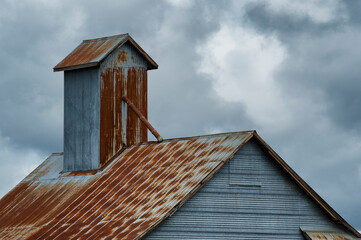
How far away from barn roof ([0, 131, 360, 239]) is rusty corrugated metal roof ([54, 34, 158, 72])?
4695 millimetres

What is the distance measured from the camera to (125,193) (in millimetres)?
35469

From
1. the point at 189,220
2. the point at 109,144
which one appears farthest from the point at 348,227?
the point at 109,144

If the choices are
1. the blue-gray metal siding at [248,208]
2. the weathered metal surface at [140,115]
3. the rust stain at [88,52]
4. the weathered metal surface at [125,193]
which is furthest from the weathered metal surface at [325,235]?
the rust stain at [88,52]

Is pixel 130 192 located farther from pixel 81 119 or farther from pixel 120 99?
pixel 81 119

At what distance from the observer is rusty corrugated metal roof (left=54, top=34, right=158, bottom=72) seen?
42562 mm

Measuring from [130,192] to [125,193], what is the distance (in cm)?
28

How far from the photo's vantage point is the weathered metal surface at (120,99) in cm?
4209

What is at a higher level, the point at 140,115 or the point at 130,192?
the point at 140,115

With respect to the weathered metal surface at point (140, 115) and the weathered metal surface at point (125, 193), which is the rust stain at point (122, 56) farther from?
the weathered metal surface at point (125, 193)

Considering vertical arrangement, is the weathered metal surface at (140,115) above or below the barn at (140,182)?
above

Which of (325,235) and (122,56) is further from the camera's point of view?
(122,56)

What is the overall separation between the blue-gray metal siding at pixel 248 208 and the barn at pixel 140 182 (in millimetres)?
37

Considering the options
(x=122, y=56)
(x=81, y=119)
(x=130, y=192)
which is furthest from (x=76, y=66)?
(x=130, y=192)

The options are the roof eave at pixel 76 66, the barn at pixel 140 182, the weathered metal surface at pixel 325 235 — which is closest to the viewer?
the barn at pixel 140 182
